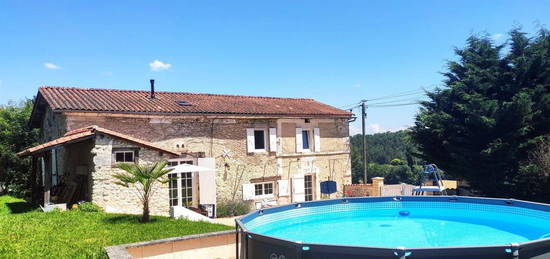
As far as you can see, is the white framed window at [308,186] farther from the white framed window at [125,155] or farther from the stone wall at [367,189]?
the white framed window at [125,155]

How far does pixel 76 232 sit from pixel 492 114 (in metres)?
13.9

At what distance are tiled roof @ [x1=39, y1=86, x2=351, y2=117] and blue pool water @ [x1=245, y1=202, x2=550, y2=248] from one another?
760cm

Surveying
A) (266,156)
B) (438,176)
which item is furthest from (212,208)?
(438,176)

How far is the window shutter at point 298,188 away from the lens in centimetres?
1858

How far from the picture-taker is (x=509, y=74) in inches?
584

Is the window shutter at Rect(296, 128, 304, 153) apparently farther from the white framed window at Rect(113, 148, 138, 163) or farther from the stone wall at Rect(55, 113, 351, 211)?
the white framed window at Rect(113, 148, 138, 163)

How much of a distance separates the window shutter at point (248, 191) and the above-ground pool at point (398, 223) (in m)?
6.65

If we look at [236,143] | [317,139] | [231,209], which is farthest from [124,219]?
[317,139]

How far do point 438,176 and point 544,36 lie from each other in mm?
6923

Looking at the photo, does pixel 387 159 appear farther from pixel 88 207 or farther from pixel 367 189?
pixel 88 207

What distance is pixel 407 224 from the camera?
10.1 m

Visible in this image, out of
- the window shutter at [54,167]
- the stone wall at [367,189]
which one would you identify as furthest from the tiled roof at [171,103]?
the stone wall at [367,189]

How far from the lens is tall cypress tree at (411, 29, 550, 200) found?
13750 mm

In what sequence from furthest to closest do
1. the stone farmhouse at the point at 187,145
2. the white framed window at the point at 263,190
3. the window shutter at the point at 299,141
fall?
the window shutter at the point at 299,141 < the white framed window at the point at 263,190 < the stone farmhouse at the point at 187,145
